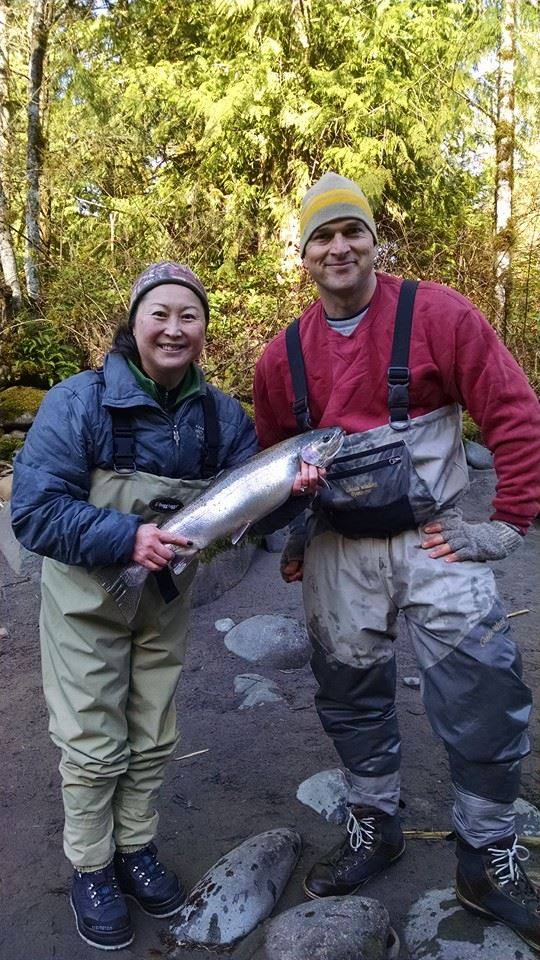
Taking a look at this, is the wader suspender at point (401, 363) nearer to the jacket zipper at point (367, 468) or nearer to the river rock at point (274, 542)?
the jacket zipper at point (367, 468)

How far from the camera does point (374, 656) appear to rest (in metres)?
2.97

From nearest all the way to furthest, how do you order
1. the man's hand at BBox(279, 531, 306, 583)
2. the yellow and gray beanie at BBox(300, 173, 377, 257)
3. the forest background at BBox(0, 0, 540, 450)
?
the yellow and gray beanie at BBox(300, 173, 377, 257)
the man's hand at BBox(279, 531, 306, 583)
the forest background at BBox(0, 0, 540, 450)

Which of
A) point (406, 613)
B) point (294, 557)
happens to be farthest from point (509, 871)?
point (294, 557)

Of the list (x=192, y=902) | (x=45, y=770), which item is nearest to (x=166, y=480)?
(x=192, y=902)

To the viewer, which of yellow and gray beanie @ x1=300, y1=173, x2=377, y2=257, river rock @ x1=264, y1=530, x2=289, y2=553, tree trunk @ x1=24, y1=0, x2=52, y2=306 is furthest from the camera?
tree trunk @ x1=24, y1=0, x2=52, y2=306

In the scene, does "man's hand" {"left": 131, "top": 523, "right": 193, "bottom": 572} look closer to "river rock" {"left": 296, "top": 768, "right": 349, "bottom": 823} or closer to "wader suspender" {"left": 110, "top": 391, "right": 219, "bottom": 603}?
"wader suspender" {"left": 110, "top": 391, "right": 219, "bottom": 603}

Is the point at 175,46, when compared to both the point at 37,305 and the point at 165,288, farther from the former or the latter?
the point at 165,288

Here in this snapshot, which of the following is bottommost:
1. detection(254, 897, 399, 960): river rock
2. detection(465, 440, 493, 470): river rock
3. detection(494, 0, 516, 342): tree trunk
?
detection(254, 897, 399, 960): river rock

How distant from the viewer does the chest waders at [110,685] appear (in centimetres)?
277

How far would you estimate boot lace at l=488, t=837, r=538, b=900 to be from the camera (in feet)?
8.92

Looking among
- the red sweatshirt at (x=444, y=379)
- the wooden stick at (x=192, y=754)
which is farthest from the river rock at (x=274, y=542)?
the red sweatshirt at (x=444, y=379)

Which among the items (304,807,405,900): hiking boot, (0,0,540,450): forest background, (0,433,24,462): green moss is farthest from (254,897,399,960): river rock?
(0,0,540,450): forest background

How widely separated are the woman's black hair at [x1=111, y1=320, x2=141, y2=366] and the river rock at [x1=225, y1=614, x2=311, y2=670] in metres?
2.92

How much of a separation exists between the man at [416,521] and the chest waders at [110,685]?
25.8 inches
